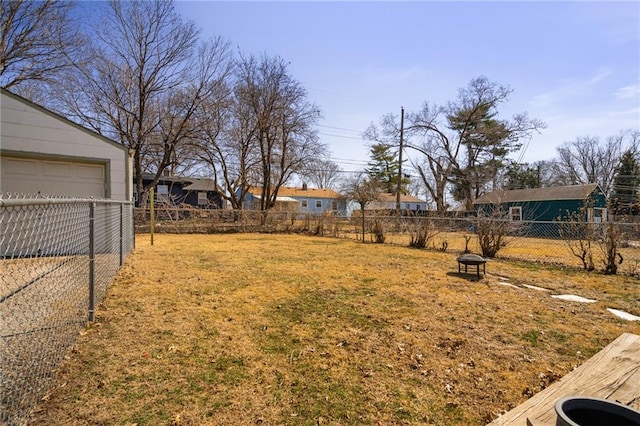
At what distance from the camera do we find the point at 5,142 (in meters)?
7.11

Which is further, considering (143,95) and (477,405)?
(143,95)

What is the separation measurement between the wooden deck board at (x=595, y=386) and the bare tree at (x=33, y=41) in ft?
57.7

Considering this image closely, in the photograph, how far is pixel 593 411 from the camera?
109 centimetres

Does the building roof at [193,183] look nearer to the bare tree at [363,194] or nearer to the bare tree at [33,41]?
the bare tree at [33,41]

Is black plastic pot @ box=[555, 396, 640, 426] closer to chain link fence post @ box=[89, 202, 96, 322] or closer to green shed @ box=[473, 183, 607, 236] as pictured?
chain link fence post @ box=[89, 202, 96, 322]

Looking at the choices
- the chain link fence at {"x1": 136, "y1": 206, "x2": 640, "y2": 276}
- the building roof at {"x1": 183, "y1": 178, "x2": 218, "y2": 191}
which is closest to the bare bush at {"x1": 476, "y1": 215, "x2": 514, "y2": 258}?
the chain link fence at {"x1": 136, "y1": 206, "x2": 640, "y2": 276}

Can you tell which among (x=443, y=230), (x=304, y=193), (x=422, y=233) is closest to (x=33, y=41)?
(x=422, y=233)

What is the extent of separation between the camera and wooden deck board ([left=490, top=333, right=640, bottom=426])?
1336 mm

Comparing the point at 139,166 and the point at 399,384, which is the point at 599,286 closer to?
the point at 399,384

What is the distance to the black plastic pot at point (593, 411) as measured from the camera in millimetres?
1038

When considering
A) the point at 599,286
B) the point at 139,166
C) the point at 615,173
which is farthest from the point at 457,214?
the point at 139,166

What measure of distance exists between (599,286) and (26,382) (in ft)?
27.0

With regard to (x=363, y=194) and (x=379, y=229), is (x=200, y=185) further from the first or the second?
(x=379, y=229)

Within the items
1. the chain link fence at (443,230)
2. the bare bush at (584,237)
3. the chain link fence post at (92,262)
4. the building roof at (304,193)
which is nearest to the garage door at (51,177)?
the chain link fence post at (92,262)
